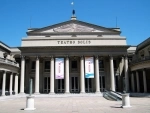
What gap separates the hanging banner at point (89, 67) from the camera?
1480 inches

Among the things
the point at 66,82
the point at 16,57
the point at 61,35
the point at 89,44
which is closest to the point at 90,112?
the point at 66,82

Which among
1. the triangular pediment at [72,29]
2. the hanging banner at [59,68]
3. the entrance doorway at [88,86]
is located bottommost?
the entrance doorway at [88,86]

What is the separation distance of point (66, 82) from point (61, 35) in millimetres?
10929

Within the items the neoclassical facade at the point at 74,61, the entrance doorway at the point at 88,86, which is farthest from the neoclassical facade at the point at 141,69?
the entrance doorway at the point at 88,86

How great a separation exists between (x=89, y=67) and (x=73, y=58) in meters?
5.92

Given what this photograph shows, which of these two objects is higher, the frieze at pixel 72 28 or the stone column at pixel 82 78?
the frieze at pixel 72 28

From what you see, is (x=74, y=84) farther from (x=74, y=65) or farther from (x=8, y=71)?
(x=8, y=71)

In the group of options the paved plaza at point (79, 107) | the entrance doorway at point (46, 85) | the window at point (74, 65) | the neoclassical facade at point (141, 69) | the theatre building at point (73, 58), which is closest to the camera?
the paved plaza at point (79, 107)

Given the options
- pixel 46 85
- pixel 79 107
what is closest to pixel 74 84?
pixel 46 85

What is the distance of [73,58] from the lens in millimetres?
42625

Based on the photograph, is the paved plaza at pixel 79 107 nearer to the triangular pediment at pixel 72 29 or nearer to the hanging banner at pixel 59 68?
the hanging banner at pixel 59 68

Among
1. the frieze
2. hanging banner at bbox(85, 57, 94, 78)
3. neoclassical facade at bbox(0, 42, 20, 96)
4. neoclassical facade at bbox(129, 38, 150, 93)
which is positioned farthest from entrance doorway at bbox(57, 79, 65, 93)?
neoclassical facade at bbox(129, 38, 150, 93)

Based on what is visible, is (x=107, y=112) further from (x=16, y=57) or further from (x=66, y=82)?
(x=16, y=57)

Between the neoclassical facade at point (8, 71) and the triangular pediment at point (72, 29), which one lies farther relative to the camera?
the triangular pediment at point (72, 29)
